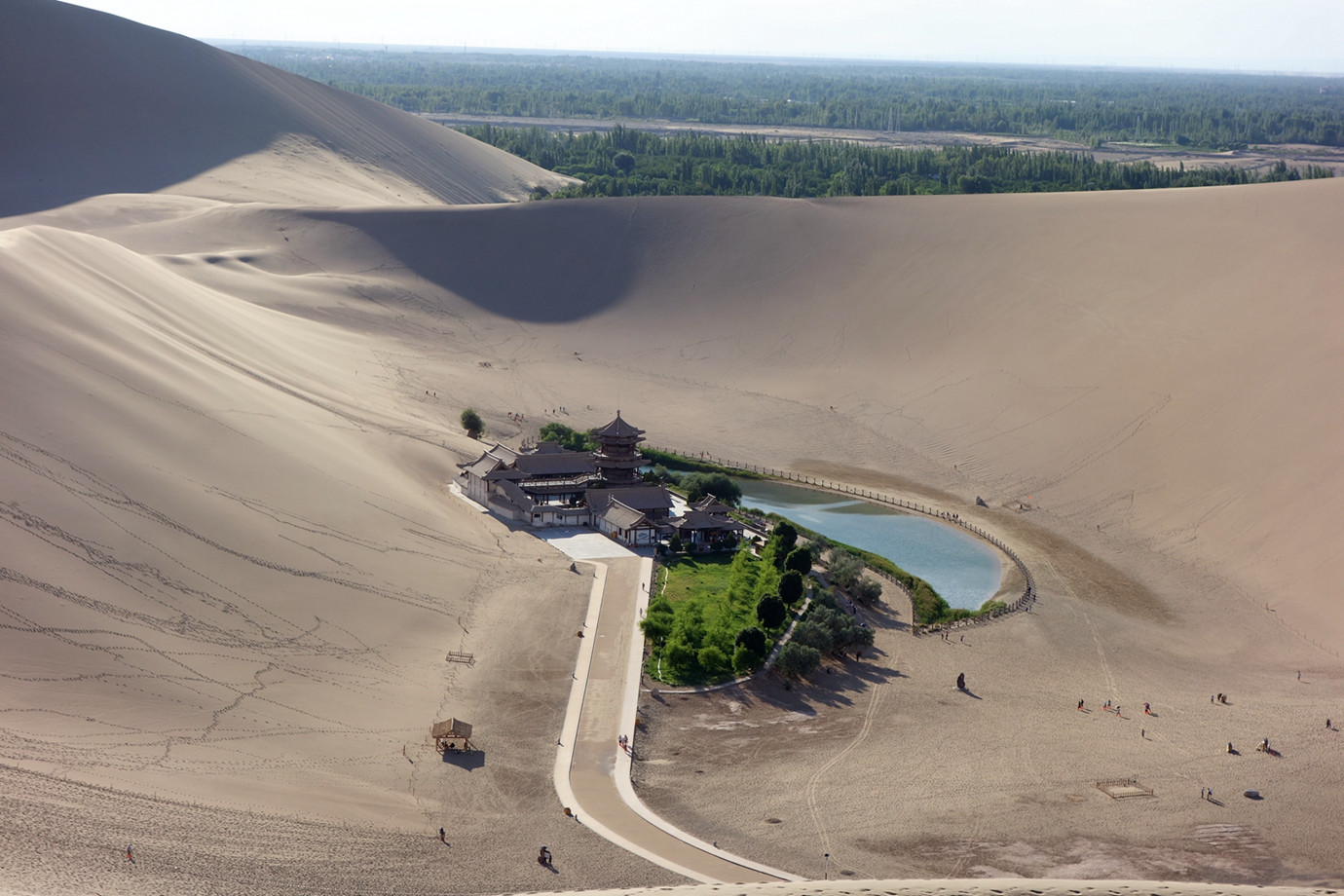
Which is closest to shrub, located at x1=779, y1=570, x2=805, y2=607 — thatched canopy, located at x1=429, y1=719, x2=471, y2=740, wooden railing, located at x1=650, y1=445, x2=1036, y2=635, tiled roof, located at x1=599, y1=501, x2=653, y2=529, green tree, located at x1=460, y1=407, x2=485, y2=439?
wooden railing, located at x1=650, y1=445, x2=1036, y2=635

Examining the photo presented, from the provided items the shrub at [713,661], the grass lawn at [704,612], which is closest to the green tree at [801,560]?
the grass lawn at [704,612]

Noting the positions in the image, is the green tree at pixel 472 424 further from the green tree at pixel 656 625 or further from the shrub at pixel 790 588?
the green tree at pixel 656 625

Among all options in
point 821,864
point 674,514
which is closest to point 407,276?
point 674,514

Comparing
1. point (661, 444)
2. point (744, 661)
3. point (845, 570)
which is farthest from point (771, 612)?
point (661, 444)

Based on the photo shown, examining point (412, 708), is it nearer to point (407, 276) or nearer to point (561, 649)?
point (561, 649)

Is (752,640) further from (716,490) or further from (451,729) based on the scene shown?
(716,490)

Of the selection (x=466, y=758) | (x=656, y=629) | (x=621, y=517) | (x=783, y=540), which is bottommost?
(x=466, y=758)

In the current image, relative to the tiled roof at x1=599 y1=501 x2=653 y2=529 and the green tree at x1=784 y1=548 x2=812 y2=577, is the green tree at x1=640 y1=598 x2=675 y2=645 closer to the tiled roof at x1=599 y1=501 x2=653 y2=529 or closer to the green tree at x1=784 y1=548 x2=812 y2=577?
the green tree at x1=784 y1=548 x2=812 y2=577
